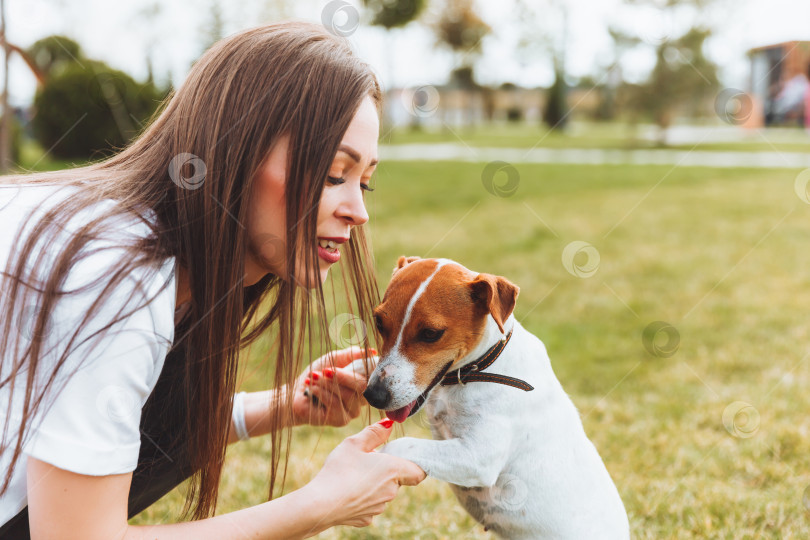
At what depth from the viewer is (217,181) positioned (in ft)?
5.71

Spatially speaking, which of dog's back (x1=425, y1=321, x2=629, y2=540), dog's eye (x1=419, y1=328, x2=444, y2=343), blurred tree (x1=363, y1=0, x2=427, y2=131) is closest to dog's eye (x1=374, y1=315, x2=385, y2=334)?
dog's eye (x1=419, y1=328, x2=444, y2=343)

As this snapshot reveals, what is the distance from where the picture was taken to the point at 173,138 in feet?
6.06

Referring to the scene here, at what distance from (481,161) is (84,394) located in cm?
1339

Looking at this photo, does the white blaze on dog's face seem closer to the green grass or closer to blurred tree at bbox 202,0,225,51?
the green grass

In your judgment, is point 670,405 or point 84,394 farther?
point 670,405

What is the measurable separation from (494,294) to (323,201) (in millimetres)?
518

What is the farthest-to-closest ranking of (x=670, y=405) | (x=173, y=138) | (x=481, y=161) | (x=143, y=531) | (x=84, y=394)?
1. (x=481, y=161)
2. (x=670, y=405)
3. (x=173, y=138)
4. (x=143, y=531)
5. (x=84, y=394)

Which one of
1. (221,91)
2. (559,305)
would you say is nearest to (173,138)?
(221,91)

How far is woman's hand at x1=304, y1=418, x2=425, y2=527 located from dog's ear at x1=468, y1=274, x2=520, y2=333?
0.46 m

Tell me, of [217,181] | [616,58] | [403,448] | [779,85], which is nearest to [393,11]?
[616,58]

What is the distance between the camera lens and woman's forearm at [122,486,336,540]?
173cm

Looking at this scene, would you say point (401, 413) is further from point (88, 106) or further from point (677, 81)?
point (677, 81)

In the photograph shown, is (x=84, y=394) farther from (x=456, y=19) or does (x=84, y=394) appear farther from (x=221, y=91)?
(x=456, y=19)

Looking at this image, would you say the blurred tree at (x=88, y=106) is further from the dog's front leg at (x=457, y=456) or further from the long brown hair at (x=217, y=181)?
the dog's front leg at (x=457, y=456)
